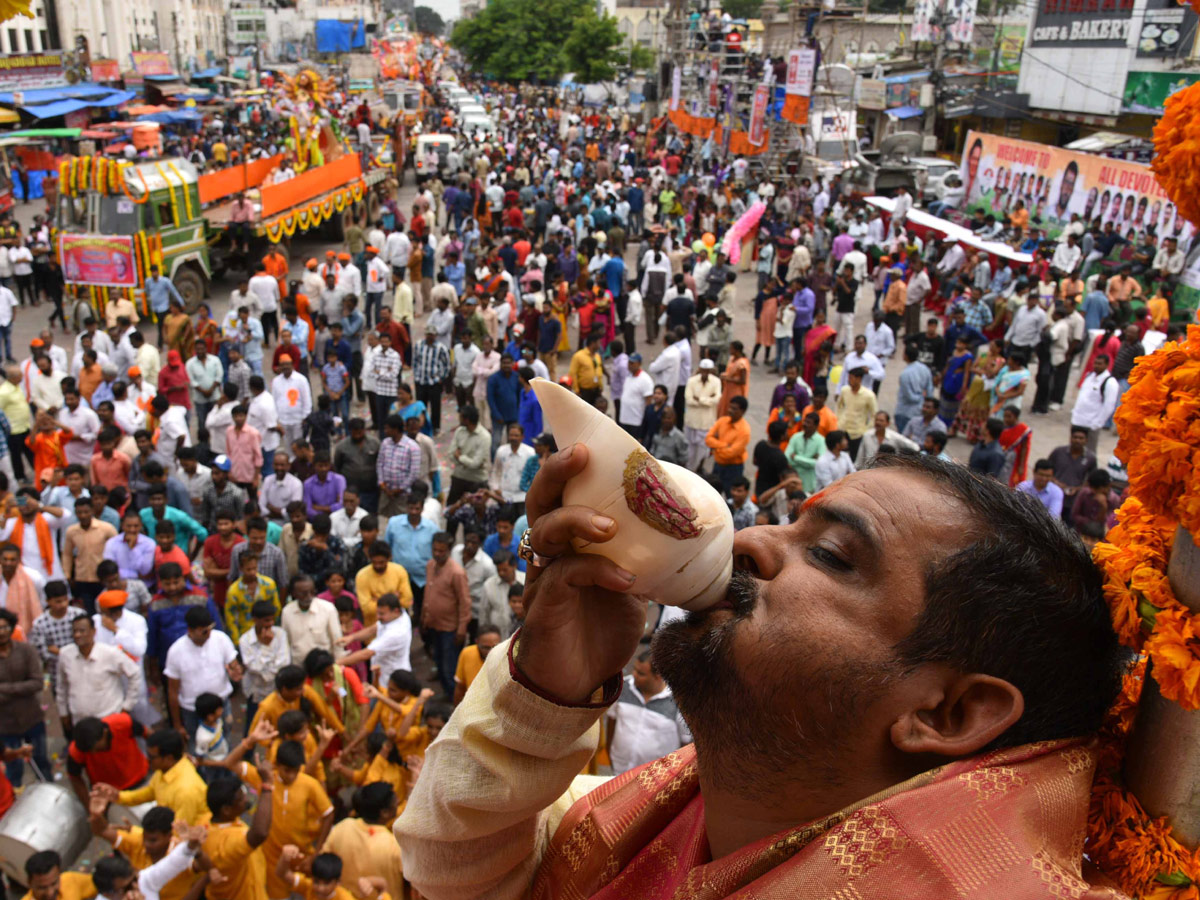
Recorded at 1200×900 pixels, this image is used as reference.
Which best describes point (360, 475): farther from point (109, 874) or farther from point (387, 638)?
point (109, 874)

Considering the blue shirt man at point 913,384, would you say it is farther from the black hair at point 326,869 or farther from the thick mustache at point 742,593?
the thick mustache at point 742,593

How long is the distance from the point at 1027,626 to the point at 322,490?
7031 mm

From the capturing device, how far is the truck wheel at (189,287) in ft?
50.2

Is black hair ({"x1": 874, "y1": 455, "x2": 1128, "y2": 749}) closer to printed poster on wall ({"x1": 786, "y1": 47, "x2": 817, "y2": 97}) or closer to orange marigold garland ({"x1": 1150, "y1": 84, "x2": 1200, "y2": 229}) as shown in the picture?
orange marigold garland ({"x1": 1150, "y1": 84, "x2": 1200, "y2": 229})

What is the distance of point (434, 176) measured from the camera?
2655cm

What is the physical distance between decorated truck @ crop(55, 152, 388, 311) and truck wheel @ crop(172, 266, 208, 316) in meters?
0.01

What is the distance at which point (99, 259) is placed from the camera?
46.5 feet

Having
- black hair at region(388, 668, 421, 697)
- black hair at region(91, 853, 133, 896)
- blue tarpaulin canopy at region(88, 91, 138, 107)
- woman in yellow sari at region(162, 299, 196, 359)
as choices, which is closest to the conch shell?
black hair at region(91, 853, 133, 896)

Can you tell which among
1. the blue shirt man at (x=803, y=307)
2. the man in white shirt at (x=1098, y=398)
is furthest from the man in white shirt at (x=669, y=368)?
the man in white shirt at (x=1098, y=398)

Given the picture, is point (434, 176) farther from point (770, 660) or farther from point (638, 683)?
point (770, 660)

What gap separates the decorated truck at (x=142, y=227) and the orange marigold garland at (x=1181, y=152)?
1479cm

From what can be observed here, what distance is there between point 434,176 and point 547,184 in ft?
13.9

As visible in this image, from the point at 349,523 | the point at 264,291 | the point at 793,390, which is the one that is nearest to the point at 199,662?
the point at 349,523

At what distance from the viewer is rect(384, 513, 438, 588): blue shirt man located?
23.4ft
